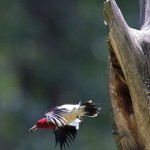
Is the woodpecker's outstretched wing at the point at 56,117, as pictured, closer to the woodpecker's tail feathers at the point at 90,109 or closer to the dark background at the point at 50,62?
the woodpecker's tail feathers at the point at 90,109

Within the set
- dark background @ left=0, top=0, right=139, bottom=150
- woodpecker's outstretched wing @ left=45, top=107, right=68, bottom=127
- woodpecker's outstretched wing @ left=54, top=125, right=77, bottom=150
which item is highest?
dark background @ left=0, top=0, right=139, bottom=150

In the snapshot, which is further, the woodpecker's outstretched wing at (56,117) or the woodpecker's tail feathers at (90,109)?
the woodpecker's tail feathers at (90,109)

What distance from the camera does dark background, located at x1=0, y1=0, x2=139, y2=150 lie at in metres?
9.82

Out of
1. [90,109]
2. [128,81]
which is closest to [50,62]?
[90,109]

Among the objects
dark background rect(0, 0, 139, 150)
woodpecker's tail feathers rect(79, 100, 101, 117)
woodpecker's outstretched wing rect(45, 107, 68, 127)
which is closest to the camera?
woodpecker's outstretched wing rect(45, 107, 68, 127)

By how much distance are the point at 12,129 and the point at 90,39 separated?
1460 mm

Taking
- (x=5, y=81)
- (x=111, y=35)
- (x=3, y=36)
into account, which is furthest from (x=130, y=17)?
(x=111, y=35)

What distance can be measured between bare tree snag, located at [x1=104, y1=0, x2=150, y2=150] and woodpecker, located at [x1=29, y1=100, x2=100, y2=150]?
16 cm

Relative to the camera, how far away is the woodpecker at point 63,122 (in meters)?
3.35

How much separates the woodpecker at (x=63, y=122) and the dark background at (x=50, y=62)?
6060 mm

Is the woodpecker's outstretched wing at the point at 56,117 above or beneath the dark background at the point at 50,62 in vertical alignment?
beneath

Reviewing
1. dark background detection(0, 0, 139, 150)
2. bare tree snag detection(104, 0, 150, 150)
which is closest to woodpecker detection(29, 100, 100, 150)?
bare tree snag detection(104, 0, 150, 150)

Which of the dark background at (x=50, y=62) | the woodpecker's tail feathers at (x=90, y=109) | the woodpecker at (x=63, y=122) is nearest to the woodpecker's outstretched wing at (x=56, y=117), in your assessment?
the woodpecker at (x=63, y=122)

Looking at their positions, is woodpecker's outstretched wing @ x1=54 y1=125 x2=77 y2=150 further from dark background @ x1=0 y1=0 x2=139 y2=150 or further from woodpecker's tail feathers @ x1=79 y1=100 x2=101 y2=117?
dark background @ x1=0 y1=0 x2=139 y2=150
